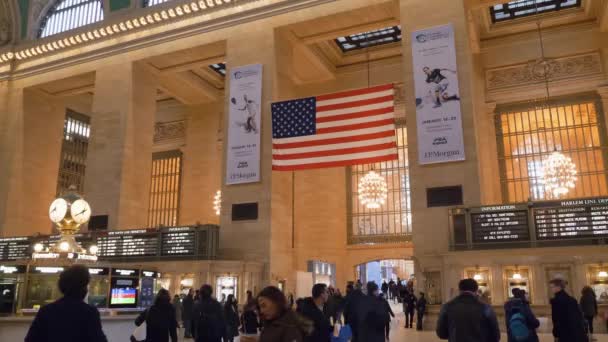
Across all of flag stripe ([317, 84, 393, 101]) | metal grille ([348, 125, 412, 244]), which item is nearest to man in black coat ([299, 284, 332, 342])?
flag stripe ([317, 84, 393, 101])

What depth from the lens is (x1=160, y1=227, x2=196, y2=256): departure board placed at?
14.2m

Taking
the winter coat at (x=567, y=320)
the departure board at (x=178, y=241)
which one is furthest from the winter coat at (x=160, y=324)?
the departure board at (x=178, y=241)

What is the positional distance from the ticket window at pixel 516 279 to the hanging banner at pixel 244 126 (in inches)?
279

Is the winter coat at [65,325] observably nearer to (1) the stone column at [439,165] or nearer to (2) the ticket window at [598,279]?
(1) the stone column at [439,165]

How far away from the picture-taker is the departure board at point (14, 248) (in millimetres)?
16373

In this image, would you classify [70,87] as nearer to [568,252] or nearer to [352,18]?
[352,18]

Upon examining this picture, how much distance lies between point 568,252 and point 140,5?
15305mm

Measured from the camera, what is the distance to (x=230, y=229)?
14.7 m

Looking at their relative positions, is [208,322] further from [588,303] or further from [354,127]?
[354,127]

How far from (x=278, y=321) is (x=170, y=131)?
21620 millimetres

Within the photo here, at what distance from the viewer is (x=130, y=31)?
17.5 meters

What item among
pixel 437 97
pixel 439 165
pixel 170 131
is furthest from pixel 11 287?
pixel 170 131

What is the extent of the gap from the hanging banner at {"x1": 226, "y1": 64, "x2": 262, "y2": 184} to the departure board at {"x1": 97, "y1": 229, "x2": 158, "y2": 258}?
2774 mm

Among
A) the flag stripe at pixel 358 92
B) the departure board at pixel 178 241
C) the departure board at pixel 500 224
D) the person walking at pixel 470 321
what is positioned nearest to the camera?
the person walking at pixel 470 321
